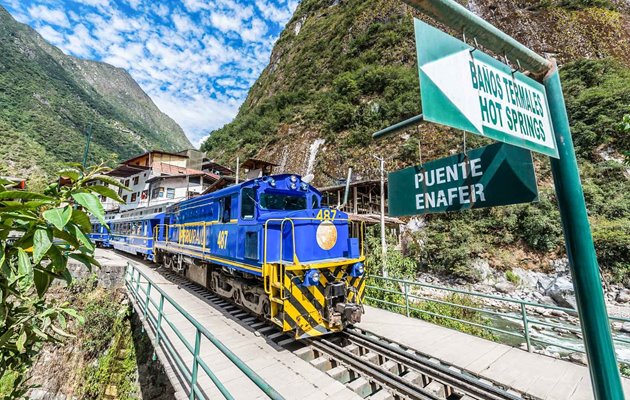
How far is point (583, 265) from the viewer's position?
1.62 m

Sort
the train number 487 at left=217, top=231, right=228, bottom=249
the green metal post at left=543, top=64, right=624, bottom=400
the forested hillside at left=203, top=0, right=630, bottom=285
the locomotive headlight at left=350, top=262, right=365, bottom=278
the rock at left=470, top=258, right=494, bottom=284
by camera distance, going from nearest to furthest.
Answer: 1. the green metal post at left=543, top=64, right=624, bottom=400
2. the locomotive headlight at left=350, top=262, right=365, bottom=278
3. the train number 487 at left=217, top=231, right=228, bottom=249
4. the rock at left=470, top=258, right=494, bottom=284
5. the forested hillside at left=203, top=0, right=630, bottom=285

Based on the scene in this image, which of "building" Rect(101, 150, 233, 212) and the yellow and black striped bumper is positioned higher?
"building" Rect(101, 150, 233, 212)

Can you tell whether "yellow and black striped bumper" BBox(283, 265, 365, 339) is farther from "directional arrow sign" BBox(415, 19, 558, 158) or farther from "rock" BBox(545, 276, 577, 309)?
"rock" BBox(545, 276, 577, 309)

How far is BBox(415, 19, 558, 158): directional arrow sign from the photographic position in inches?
55.4

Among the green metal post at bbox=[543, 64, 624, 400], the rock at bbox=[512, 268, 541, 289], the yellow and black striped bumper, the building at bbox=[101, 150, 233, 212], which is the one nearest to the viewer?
the green metal post at bbox=[543, 64, 624, 400]

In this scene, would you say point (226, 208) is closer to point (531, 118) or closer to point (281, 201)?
point (281, 201)

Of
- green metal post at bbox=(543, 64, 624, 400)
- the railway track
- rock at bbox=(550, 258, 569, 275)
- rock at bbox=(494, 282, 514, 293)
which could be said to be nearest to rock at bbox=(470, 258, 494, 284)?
rock at bbox=(494, 282, 514, 293)

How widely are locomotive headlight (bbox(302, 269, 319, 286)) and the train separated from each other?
0.7 inches

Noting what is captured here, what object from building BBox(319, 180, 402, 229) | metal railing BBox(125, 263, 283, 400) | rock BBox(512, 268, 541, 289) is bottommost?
rock BBox(512, 268, 541, 289)

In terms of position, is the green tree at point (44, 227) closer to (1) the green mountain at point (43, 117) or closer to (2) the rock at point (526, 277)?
(2) the rock at point (526, 277)

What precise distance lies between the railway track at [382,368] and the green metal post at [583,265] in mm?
3094

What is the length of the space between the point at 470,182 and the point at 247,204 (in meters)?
5.38

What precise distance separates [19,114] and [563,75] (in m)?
96.6

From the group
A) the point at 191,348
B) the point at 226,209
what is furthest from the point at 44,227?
the point at 226,209
